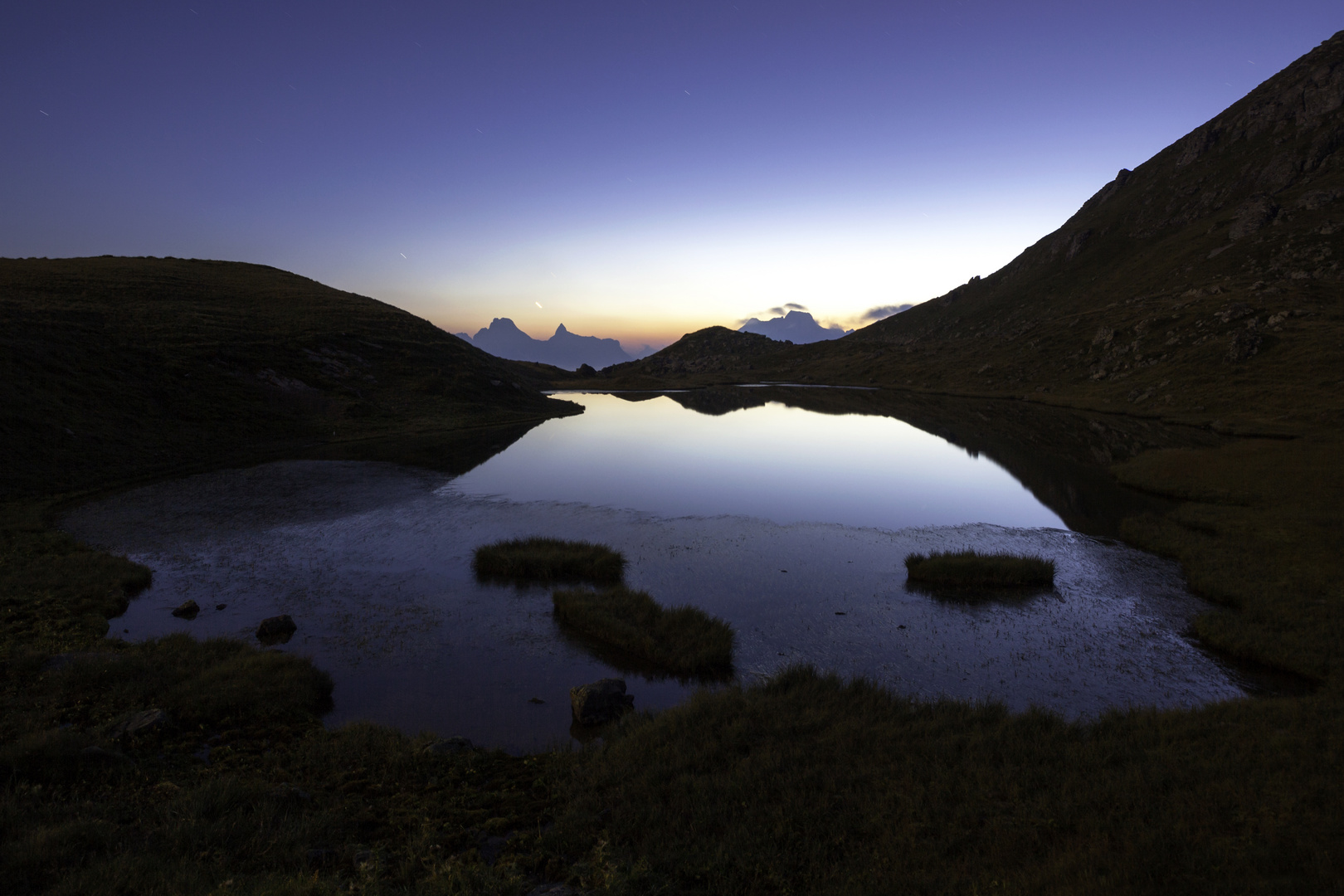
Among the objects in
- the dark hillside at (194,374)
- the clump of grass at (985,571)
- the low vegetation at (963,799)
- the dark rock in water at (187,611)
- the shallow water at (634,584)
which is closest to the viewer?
the low vegetation at (963,799)

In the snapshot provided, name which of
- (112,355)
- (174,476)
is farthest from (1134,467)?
(112,355)

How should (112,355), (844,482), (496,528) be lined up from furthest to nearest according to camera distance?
(112,355) → (844,482) → (496,528)

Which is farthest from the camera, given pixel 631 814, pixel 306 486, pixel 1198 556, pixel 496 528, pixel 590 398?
pixel 590 398

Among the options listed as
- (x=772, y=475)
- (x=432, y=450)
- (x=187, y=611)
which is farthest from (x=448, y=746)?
(x=432, y=450)

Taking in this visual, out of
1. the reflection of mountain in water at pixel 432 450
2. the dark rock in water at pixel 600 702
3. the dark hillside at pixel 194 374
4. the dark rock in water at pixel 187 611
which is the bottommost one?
the dark rock in water at pixel 600 702

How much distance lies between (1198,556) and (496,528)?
35716 mm

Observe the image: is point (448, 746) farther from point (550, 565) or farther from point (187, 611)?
point (187, 611)

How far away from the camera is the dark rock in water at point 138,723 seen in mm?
12695

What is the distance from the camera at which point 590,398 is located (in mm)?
153750

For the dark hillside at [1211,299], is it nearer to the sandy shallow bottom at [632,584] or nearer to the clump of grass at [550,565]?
the sandy shallow bottom at [632,584]

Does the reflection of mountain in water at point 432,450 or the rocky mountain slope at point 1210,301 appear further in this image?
the rocky mountain slope at point 1210,301

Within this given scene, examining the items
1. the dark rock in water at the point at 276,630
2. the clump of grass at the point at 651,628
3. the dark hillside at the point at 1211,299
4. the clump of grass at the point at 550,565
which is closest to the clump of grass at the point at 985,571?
the clump of grass at the point at 651,628

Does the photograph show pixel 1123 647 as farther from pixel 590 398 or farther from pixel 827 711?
pixel 590 398

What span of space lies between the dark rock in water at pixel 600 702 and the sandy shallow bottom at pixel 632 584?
23.6 inches
